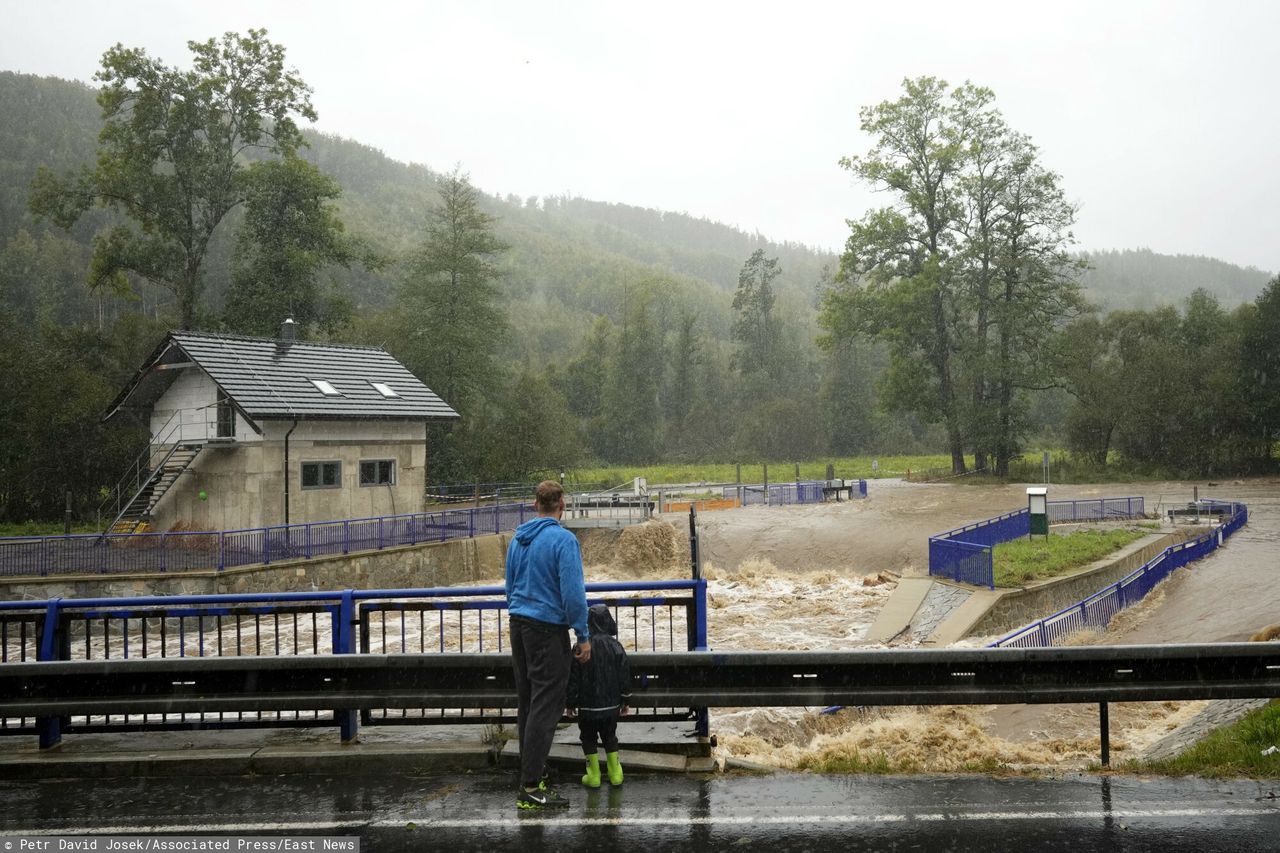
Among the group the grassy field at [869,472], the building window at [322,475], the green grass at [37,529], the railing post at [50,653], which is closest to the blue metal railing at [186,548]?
the building window at [322,475]

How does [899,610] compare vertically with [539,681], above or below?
below

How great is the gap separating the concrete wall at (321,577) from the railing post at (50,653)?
16.6m

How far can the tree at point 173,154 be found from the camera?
1709 inches

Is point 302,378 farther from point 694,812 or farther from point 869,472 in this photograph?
point 869,472

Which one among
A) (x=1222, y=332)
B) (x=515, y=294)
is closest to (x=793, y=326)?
A: (x=515, y=294)

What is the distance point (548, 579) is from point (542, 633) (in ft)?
1.14

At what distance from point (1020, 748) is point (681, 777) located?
426cm

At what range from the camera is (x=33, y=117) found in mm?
124562

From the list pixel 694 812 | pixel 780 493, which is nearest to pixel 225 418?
pixel 780 493

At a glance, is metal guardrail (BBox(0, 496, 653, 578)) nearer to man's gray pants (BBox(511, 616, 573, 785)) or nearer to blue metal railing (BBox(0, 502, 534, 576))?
blue metal railing (BBox(0, 502, 534, 576))

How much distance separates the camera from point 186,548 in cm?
2397

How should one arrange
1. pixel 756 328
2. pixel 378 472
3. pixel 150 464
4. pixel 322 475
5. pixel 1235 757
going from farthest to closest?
pixel 756 328, pixel 378 472, pixel 150 464, pixel 322 475, pixel 1235 757

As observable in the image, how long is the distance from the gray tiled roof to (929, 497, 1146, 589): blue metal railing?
1858cm

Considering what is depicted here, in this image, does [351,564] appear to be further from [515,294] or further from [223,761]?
[515,294]
